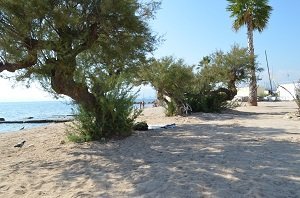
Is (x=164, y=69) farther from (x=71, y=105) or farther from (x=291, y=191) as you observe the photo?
(x=291, y=191)

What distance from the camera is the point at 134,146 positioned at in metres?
9.45

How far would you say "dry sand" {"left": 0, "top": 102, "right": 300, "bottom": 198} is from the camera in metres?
5.46

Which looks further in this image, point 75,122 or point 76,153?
point 75,122

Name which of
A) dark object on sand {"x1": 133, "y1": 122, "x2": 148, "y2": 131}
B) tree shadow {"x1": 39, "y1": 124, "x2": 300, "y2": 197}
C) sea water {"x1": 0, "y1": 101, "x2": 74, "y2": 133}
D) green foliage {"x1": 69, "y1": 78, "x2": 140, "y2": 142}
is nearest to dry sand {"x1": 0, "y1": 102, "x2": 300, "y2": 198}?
tree shadow {"x1": 39, "y1": 124, "x2": 300, "y2": 197}

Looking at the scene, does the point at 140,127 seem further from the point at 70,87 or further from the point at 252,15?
the point at 252,15

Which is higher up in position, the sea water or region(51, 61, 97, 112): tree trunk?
region(51, 61, 97, 112): tree trunk

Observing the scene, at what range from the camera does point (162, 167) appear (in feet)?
22.2

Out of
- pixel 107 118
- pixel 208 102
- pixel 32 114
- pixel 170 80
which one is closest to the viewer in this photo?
pixel 107 118

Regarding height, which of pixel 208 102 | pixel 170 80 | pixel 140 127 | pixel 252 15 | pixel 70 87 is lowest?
pixel 140 127

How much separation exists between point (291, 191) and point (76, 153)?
535cm

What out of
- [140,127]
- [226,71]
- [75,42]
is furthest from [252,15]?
[75,42]

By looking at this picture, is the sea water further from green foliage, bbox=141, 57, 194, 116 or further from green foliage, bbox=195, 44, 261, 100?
green foliage, bbox=195, 44, 261, 100

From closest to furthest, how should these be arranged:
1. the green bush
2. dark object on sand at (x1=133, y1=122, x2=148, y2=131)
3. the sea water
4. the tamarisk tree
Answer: the tamarisk tree → dark object on sand at (x1=133, y1=122, x2=148, y2=131) → the green bush → the sea water

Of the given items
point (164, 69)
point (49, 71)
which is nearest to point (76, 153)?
point (49, 71)
